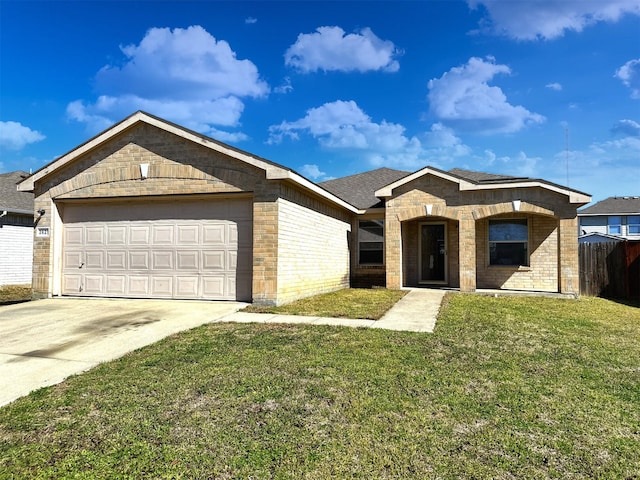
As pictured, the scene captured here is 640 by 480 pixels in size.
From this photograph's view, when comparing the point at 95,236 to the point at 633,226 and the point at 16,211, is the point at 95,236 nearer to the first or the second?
the point at 16,211

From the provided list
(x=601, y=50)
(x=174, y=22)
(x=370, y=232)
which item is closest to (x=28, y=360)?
(x=174, y=22)

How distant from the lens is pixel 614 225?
108ft

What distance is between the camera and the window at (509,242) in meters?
13.6

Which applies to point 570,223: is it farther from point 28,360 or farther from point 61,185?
point 61,185

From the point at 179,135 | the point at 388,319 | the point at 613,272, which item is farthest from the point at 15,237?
the point at 613,272

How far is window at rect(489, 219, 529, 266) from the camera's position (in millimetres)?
13602

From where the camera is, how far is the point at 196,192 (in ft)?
32.2

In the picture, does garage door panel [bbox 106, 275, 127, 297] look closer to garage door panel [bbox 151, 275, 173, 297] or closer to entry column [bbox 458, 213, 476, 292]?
garage door panel [bbox 151, 275, 173, 297]

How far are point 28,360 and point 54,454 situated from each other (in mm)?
3005

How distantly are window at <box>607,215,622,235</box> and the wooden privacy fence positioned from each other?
941 inches

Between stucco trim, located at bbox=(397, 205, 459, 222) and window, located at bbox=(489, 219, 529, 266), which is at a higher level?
stucco trim, located at bbox=(397, 205, 459, 222)

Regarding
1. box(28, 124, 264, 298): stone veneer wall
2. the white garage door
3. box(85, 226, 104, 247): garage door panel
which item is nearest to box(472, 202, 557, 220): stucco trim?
box(28, 124, 264, 298): stone veneer wall

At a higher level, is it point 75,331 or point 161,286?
point 161,286

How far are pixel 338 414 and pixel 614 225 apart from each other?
3935cm
